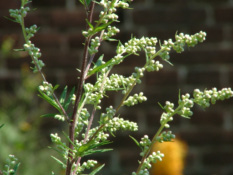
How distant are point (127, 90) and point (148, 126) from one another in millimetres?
1974

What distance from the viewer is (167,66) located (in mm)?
2594

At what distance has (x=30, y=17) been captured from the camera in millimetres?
2605

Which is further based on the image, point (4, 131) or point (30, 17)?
point (30, 17)

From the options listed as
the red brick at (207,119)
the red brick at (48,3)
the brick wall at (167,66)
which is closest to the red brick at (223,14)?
the brick wall at (167,66)

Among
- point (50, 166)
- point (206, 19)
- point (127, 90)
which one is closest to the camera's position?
point (127, 90)

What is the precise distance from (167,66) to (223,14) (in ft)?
1.30

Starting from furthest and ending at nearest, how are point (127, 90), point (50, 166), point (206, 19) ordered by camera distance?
point (206, 19), point (50, 166), point (127, 90)

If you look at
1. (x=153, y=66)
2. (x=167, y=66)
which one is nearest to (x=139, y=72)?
(x=153, y=66)

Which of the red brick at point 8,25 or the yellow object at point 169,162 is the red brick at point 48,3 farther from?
the yellow object at point 169,162

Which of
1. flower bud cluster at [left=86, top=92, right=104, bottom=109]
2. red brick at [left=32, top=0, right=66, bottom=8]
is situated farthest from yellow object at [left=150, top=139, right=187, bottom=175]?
flower bud cluster at [left=86, top=92, right=104, bottom=109]

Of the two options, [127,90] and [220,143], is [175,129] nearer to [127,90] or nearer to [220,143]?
[220,143]

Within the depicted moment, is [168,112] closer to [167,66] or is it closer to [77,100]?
[77,100]

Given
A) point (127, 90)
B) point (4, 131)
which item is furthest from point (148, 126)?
point (127, 90)

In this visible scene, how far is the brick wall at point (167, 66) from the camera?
8.52 feet
